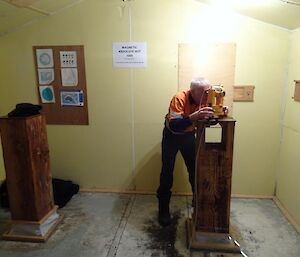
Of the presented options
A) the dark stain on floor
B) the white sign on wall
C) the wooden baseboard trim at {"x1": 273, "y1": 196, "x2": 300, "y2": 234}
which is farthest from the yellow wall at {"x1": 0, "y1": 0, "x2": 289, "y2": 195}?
the dark stain on floor

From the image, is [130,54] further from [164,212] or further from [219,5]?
[164,212]

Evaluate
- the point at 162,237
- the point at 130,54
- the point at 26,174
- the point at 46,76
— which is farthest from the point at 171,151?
the point at 46,76

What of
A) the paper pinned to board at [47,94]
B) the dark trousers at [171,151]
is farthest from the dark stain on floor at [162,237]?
the paper pinned to board at [47,94]

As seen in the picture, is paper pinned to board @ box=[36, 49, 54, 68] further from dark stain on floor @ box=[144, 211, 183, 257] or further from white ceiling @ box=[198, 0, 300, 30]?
dark stain on floor @ box=[144, 211, 183, 257]

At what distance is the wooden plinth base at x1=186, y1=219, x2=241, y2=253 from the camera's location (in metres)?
2.04

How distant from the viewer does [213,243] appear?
2.07 meters

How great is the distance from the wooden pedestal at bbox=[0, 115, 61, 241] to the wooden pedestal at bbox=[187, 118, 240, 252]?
128cm

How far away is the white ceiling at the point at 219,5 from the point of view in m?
2.10

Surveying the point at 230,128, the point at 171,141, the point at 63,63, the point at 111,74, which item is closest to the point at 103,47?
the point at 111,74

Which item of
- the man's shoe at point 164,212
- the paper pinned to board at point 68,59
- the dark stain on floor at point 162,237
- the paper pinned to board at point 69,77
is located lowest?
the dark stain on floor at point 162,237

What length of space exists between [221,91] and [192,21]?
3.49ft

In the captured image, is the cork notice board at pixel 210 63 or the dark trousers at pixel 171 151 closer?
the dark trousers at pixel 171 151

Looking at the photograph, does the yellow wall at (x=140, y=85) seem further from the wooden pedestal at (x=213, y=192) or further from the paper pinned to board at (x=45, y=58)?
the wooden pedestal at (x=213, y=192)

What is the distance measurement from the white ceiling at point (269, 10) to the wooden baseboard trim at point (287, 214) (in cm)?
173
